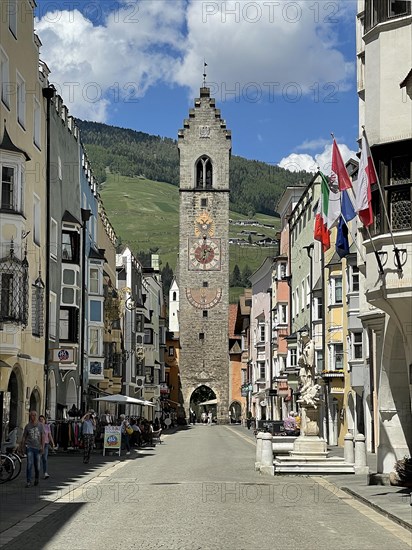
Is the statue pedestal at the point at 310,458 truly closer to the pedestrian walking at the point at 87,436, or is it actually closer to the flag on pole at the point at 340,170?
the pedestrian walking at the point at 87,436

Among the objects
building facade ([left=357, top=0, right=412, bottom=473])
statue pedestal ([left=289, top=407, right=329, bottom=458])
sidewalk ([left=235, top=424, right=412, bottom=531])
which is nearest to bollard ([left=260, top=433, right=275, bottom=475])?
sidewalk ([left=235, top=424, right=412, bottom=531])

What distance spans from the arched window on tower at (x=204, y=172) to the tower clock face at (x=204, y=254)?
6556mm

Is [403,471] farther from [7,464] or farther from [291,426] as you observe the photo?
[291,426]

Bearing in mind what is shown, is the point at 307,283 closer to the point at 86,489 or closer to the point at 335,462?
the point at 335,462

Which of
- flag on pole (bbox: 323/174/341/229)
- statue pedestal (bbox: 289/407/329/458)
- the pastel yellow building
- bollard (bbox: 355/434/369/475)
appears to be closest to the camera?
bollard (bbox: 355/434/369/475)

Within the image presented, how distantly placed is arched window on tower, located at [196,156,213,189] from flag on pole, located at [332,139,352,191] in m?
90.8

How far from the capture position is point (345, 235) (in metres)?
25.4

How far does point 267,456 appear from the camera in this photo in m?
28.1

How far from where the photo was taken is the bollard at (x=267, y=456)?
91.9ft

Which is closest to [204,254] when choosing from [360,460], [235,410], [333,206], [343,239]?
[235,410]

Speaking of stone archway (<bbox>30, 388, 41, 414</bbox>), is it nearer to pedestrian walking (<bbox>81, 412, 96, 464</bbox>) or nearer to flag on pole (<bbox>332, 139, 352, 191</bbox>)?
pedestrian walking (<bbox>81, 412, 96, 464</bbox>)

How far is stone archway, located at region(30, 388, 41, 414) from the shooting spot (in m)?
39.4

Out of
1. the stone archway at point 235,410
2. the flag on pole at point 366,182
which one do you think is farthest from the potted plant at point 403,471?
the stone archway at point 235,410

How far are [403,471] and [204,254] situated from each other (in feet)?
300
